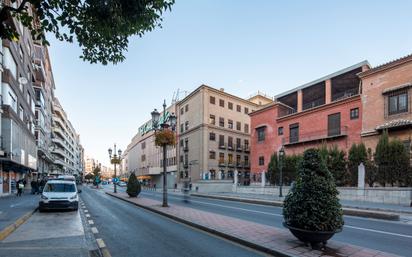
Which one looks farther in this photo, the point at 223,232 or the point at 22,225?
the point at 22,225

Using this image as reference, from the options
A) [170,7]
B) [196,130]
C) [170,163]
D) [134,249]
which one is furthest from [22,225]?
[170,163]

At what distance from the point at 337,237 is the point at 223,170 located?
45.5 m

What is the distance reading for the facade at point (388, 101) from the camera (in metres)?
26.3

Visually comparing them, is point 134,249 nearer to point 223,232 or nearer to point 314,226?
point 223,232

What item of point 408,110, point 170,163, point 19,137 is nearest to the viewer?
point 408,110

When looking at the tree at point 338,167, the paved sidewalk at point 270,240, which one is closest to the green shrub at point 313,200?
the paved sidewalk at point 270,240

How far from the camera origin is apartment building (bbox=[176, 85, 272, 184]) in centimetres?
5262

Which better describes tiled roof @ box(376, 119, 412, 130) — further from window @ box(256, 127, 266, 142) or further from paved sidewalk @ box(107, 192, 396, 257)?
paved sidewalk @ box(107, 192, 396, 257)

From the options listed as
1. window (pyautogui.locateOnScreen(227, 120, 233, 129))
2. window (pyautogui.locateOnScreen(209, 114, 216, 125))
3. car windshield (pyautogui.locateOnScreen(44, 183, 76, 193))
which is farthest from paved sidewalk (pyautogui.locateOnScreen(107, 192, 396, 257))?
window (pyautogui.locateOnScreen(227, 120, 233, 129))

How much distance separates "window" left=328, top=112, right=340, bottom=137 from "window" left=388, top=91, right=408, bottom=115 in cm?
631

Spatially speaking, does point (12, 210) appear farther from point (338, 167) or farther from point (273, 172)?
point (273, 172)

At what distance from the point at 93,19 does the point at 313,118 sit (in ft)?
112

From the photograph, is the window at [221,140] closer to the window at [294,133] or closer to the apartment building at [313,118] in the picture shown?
the apartment building at [313,118]

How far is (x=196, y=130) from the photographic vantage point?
179 feet
